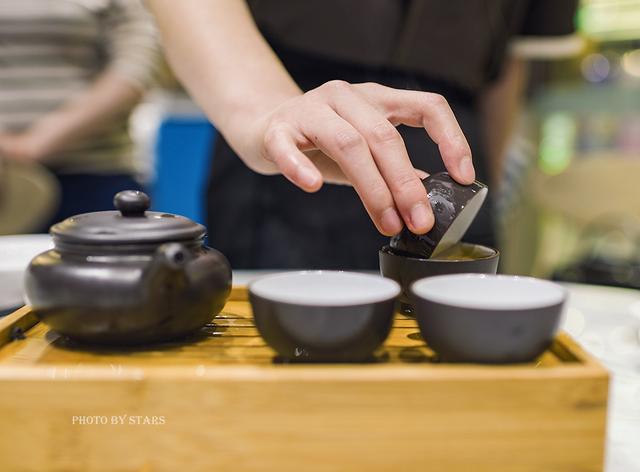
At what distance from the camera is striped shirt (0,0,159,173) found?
1830 mm

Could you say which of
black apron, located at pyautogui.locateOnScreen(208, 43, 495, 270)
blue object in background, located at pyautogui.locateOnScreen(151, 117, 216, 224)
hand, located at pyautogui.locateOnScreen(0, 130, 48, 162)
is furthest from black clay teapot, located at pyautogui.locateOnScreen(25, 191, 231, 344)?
blue object in background, located at pyautogui.locateOnScreen(151, 117, 216, 224)

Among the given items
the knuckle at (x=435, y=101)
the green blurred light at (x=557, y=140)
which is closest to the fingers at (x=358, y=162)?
the knuckle at (x=435, y=101)

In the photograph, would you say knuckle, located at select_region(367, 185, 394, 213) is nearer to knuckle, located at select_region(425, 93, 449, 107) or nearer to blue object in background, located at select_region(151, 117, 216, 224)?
knuckle, located at select_region(425, 93, 449, 107)

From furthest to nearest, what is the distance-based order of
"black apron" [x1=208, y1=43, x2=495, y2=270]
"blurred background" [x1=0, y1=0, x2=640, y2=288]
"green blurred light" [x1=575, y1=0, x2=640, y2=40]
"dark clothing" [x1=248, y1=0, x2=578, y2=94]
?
"green blurred light" [x1=575, y1=0, x2=640, y2=40], "blurred background" [x1=0, y1=0, x2=640, y2=288], "black apron" [x1=208, y1=43, x2=495, y2=270], "dark clothing" [x1=248, y1=0, x2=578, y2=94]

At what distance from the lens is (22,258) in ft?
3.24

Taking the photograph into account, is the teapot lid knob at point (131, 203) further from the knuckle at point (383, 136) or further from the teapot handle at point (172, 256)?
the knuckle at point (383, 136)

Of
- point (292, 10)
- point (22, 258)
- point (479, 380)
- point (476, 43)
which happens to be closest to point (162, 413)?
point (479, 380)

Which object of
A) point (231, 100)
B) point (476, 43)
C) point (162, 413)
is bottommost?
point (162, 413)

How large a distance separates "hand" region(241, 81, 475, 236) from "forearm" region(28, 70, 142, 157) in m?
1.24

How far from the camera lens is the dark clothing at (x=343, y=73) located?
4.53ft

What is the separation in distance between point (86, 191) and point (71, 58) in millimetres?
357

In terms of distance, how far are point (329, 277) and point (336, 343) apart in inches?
4.2

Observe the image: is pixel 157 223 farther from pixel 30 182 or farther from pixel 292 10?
pixel 30 182

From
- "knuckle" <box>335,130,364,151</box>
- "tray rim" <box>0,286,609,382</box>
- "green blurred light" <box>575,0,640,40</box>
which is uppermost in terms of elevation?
"green blurred light" <box>575,0,640,40</box>
